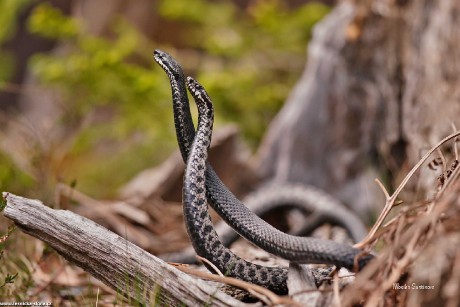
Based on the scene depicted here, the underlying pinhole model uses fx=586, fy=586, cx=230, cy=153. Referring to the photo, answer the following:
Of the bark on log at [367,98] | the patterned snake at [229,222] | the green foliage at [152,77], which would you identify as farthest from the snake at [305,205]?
the patterned snake at [229,222]

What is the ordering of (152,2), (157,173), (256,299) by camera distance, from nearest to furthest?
(256,299), (157,173), (152,2)

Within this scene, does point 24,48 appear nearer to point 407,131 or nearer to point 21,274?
point 407,131

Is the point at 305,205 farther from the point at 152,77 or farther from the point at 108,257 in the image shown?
the point at 108,257

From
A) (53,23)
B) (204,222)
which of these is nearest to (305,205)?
(53,23)

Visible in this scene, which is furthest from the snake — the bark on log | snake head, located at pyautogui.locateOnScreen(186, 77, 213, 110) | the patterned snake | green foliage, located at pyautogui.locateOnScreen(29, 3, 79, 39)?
green foliage, located at pyautogui.locateOnScreen(29, 3, 79, 39)

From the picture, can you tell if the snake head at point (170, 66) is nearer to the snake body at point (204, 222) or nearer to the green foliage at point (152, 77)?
the snake body at point (204, 222)

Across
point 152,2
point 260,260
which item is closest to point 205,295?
point 260,260

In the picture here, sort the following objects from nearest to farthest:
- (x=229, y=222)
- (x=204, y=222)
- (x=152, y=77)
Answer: (x=204, y=222), (x=229, y=222), (x=152, y=77)
